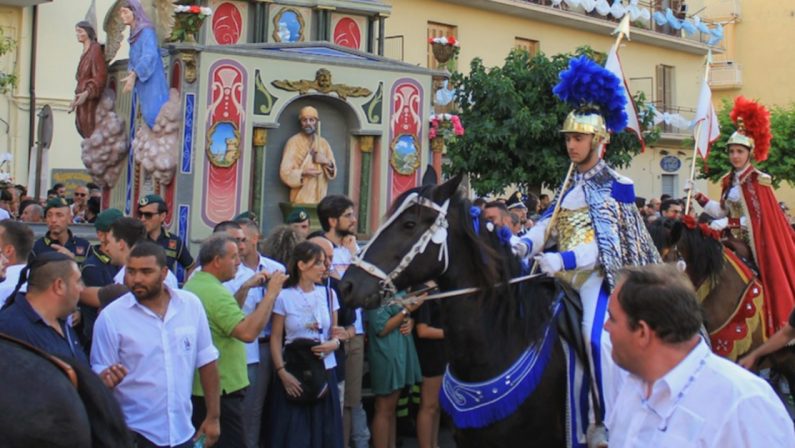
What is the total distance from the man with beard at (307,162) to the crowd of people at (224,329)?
3.42m

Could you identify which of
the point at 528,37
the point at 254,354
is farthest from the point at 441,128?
the point at 528,37

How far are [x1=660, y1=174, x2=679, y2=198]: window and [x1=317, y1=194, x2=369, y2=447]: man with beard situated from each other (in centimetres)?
3003

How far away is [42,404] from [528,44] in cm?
3143

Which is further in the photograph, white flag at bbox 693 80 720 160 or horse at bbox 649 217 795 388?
white flag at bbox 693 80 720 160

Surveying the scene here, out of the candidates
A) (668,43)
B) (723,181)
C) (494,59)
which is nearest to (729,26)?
(668,43)

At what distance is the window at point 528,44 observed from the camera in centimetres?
3294

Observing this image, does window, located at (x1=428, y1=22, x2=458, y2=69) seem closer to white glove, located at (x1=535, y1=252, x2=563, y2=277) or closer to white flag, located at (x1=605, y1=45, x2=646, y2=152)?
white flag, located at (x1=605, y1=45, x2=646, y2=152)

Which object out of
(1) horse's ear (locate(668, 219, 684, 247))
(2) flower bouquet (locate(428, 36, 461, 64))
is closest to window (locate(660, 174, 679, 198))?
(2) flower bouquet (locate(428, 36, 461, 64))

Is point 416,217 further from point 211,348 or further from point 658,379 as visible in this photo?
point 658,379

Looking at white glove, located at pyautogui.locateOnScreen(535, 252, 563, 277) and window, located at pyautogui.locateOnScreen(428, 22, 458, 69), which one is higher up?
window, located at pyautogui.locateOnScreen(428, 22, 458, 69)

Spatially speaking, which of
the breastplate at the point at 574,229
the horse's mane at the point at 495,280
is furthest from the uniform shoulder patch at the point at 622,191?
the horse's mane at the point at 495,280

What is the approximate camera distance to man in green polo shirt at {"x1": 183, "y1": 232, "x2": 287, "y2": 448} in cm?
671

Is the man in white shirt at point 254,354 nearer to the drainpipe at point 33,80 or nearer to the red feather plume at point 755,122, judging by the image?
the red feather plume at point 755,122

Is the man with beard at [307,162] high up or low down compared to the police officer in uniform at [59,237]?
up
